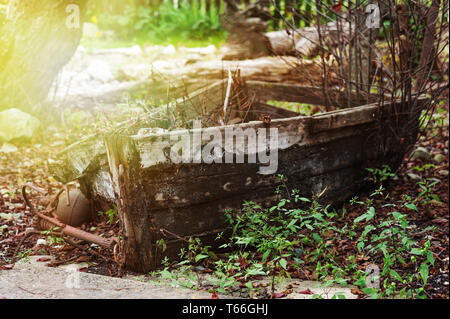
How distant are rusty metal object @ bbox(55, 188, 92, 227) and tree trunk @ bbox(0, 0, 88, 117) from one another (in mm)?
2665

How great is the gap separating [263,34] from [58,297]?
6883 millimetres

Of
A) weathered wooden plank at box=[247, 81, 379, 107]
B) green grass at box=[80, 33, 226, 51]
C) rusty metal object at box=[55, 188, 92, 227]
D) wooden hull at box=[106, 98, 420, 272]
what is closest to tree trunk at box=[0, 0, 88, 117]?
weathered wooden plank at box=[247, 81, 379, 107]

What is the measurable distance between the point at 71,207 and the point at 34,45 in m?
2.84

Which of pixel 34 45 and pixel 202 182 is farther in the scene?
pixel 34 45

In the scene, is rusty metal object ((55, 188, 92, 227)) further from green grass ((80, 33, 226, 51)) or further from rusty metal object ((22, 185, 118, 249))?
green grass ((80, 33, 226, 51))

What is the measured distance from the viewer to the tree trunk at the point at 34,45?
19.3 feet

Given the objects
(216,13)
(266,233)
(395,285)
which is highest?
(216,13)

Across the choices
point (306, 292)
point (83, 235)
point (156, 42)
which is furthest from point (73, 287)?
point (156, 42)

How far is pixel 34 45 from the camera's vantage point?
6.07 meters

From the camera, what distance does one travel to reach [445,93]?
7617mm

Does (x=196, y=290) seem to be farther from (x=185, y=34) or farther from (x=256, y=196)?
(x=185, y=34)

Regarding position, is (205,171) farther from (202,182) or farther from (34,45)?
(34,45)

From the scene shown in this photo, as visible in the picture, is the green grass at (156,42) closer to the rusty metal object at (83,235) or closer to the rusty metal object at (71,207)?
the rusty metal object at (71,207)
